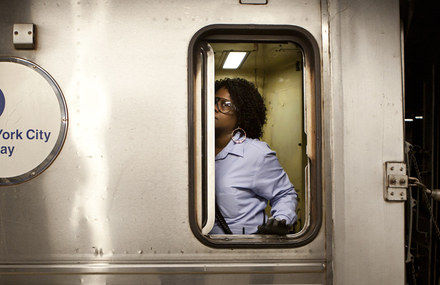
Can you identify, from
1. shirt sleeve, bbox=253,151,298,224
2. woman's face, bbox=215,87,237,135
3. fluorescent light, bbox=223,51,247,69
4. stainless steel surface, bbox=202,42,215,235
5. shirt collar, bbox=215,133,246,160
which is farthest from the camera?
fluorescent light, bbox=223,51,247,69

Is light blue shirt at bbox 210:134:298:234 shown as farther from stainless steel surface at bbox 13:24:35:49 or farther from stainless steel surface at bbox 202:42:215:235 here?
Answer: stainless steel surface at bbox 13:24:35:49

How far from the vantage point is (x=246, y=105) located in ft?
7.18

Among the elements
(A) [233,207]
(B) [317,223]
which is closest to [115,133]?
(A) [233,207]

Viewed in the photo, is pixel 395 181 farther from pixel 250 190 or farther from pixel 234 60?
pixel 234 60

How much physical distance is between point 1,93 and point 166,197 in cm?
106

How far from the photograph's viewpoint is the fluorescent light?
9.68ft

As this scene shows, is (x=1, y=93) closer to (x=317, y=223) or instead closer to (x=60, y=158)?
(x=60, y=158)

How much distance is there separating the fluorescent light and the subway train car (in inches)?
54.1

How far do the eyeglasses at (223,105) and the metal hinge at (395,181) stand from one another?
1.10m

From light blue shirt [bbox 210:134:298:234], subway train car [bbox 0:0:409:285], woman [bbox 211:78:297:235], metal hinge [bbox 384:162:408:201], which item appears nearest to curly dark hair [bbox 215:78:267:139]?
woman [bbox 211:78:297:235]

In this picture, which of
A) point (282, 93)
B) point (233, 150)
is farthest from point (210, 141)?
point (282, 93)

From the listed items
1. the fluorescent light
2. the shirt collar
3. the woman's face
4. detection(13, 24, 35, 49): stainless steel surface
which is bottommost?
the shirt collar

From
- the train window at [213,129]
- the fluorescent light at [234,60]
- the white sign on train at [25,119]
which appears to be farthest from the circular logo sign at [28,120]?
the fluorescent light at [234,60]

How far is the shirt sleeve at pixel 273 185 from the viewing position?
1.75 m
